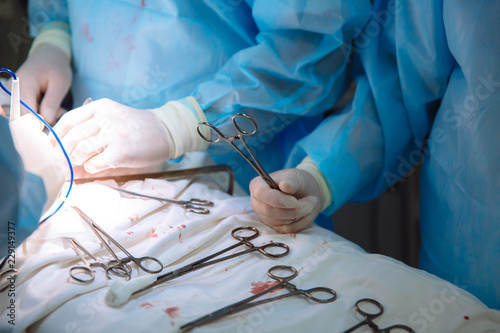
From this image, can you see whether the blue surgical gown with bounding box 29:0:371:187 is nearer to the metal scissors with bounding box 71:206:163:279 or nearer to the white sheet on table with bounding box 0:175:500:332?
the white sheet on table with bounding box 0:175:500:332

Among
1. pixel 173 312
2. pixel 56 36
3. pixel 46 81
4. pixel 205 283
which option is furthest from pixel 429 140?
pixel 56 36

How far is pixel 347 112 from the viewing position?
1.59 metres

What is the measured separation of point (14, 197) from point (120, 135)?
639mm

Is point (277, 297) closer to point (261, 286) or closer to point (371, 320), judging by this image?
Answer: point (261, 286)

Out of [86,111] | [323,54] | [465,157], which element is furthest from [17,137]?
[465,157]

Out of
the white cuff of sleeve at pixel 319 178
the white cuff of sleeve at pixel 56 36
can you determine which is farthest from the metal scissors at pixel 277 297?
the white cuff of sleeve at pixel 56 36

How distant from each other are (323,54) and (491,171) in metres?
0.67

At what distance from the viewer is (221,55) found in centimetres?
171

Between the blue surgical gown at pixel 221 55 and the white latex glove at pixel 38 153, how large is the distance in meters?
0.66

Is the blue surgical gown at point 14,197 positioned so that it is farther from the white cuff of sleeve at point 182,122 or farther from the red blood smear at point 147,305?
the white cuff of sleeve at point 182,122

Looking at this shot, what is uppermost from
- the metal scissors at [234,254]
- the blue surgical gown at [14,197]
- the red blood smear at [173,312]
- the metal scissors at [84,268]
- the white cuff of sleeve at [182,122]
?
the blue surgical gown at [14,197]

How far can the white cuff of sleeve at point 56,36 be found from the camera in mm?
1837

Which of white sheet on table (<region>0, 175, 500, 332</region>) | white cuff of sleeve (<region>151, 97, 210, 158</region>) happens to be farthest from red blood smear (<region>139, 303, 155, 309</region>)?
white cuff of sleeve (<region>151, 97, 210, 158</region>)

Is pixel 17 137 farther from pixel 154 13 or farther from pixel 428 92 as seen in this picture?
pixel 428 92
